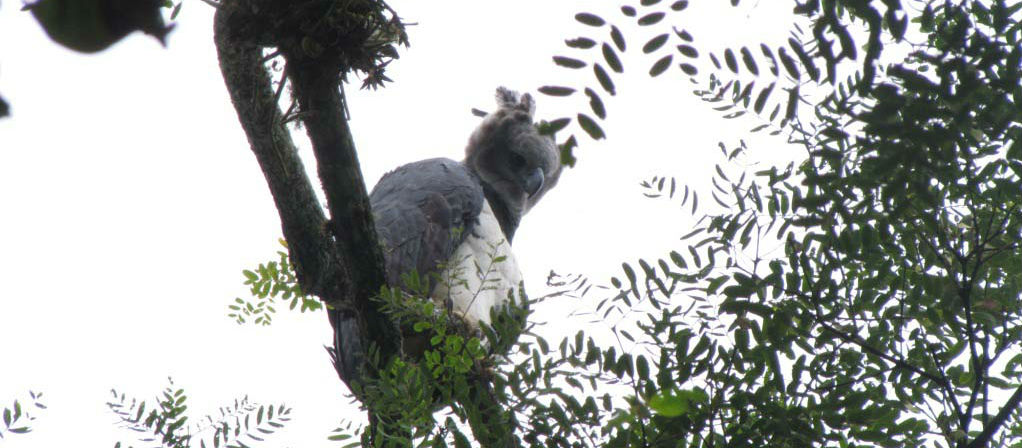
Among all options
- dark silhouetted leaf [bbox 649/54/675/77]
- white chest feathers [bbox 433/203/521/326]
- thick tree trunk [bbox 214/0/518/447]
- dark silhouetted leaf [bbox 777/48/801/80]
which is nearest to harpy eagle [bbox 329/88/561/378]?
white chest feathers [bbox 433/203/521/326]

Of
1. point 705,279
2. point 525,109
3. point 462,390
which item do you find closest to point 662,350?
point 705,279

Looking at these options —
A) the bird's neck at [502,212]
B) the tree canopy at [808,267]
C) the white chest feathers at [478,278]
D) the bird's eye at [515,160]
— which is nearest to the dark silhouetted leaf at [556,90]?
the tree canopy at [808,267]

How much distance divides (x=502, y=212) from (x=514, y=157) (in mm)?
355

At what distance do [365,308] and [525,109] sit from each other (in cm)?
343

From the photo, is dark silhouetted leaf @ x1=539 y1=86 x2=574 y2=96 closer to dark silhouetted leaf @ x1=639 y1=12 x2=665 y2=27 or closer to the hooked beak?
dark silhouetted leaf @ x1=639 y1=12 x2=665 y2=27

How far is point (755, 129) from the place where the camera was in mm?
2504

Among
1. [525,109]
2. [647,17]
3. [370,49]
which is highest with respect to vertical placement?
[525,109]

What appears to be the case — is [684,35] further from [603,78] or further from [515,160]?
[515,160]

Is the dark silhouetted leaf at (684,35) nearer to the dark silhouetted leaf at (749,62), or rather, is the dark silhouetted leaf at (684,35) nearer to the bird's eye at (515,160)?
the dark silhouetted leaf at (749,62)

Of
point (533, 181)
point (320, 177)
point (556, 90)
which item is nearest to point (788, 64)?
point (556, 90)

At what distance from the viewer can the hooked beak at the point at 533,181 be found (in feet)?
17.9

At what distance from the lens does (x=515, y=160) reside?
560 cm

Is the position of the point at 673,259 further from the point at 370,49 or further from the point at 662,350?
the point at 370,49

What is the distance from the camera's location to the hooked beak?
5.45 m
